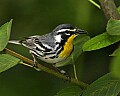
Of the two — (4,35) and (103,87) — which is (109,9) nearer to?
(103,87)

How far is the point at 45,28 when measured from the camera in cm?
445

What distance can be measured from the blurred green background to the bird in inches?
39.9

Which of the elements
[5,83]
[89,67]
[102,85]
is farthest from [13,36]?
[102,85]

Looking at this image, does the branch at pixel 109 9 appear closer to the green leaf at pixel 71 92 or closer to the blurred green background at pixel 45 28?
the green leaf at pixel 71 92

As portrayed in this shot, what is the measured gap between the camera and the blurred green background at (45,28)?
4145 mm

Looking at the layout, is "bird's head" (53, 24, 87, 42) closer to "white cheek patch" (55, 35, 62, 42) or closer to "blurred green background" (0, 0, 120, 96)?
"white cheek patch" (55, 35, 62, 42)

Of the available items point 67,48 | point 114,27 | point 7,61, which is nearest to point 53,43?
point 67,48

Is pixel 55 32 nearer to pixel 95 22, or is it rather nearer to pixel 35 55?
pixel 35 55

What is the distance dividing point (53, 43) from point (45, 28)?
5.07 ft

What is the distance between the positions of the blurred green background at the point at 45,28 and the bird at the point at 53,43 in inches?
39.9

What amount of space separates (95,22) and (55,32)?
4.31 feet

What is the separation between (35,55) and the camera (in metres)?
2.78

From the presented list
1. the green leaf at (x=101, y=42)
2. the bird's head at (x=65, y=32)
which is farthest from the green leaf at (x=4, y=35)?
the bird's head at (x=65, y=32)

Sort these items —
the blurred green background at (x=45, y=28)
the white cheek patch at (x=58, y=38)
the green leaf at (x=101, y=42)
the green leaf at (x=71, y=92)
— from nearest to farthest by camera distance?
the green leaf at (x=101, y=42) → the green leaf at (x=71, y=92) → the white cheek patch at (x=58, y=38) → the blurred green background at (x=45, y=28)
